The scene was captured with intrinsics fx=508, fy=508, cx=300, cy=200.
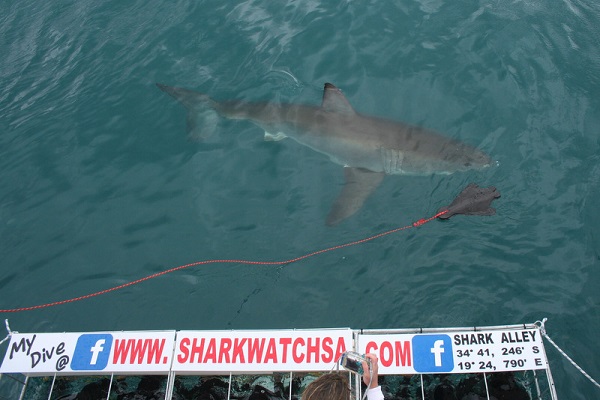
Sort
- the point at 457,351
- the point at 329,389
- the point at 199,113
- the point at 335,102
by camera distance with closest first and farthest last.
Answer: the point at 329,389, the point at 457,351, the point at 335,102, the point at 199,113

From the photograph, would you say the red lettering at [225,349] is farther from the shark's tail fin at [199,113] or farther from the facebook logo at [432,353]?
the shark's tail fin at [199,113]

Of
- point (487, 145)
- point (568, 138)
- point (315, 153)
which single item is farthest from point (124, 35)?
point (568, 138)

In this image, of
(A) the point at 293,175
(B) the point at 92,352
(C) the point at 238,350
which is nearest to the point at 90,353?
(B) the point at 92,352

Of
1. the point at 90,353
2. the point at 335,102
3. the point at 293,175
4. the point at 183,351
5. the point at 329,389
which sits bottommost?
the point at 183,351

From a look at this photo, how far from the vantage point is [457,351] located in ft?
17.5

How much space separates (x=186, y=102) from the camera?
952cm

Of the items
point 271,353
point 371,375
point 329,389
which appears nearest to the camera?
point 329,389

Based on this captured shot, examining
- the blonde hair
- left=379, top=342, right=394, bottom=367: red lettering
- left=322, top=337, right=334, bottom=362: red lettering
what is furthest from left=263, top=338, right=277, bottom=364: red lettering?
the blonde hair

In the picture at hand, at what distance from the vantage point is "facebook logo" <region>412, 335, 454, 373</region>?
527 cm

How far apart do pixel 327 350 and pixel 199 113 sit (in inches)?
221

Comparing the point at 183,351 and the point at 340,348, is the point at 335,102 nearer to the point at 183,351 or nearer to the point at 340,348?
the point at 340,348

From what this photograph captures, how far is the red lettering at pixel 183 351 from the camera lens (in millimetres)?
5508

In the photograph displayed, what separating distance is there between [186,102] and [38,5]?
695 centimetres

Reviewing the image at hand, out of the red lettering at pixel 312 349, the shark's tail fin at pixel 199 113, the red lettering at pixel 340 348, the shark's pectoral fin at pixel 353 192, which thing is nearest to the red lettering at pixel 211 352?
the red lettering at pixel 312 349
